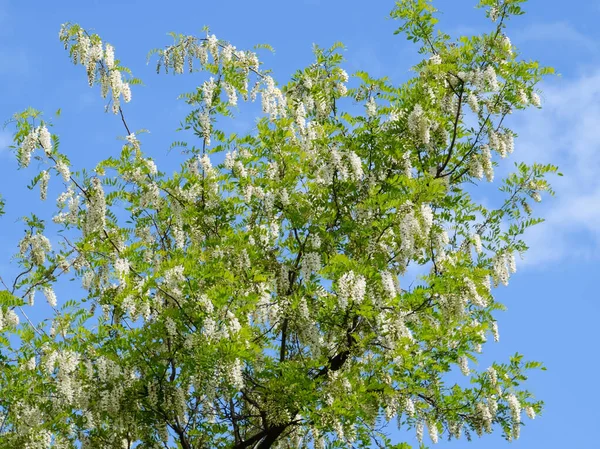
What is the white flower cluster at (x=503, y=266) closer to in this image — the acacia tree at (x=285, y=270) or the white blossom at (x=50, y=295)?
the acacia tree at (x=285, y=270)

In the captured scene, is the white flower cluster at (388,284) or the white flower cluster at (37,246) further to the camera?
the white flower cluster at (37,246)

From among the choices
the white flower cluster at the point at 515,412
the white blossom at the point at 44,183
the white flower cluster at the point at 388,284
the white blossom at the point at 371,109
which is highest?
the white blossom at the point at 371,109

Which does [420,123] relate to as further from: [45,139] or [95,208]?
[45,139]

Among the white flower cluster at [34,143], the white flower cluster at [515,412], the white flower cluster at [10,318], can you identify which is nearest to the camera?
the white flower cluster at [34,143]

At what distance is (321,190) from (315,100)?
5.15ft

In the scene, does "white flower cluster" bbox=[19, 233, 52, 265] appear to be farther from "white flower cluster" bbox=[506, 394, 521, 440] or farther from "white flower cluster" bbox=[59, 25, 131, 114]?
"white flower cluster" bbox=[506, 394, 521, 440]

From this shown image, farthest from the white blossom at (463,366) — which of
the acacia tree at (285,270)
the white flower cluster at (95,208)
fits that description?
the white flower cluster at (95,208)

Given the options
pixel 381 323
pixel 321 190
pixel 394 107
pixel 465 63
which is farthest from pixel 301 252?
pixel 465 63

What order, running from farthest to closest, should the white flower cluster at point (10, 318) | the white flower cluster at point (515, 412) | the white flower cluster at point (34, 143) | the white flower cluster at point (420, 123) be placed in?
the white flower cluster at point (515, 412)
the white flower cluster at point (420, 123)
the white flower cluster at point (10, 318)
the white flower cluster at point (34, 143)

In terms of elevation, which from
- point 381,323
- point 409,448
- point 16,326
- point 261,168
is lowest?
point 409,448

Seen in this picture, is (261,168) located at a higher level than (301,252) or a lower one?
higher

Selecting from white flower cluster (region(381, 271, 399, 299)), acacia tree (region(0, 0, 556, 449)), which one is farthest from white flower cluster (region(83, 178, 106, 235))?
white flower cluster (region(381, 271, 399, 299))

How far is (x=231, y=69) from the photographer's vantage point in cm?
1246

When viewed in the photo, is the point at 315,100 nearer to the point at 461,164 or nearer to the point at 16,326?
the point at 461,164
